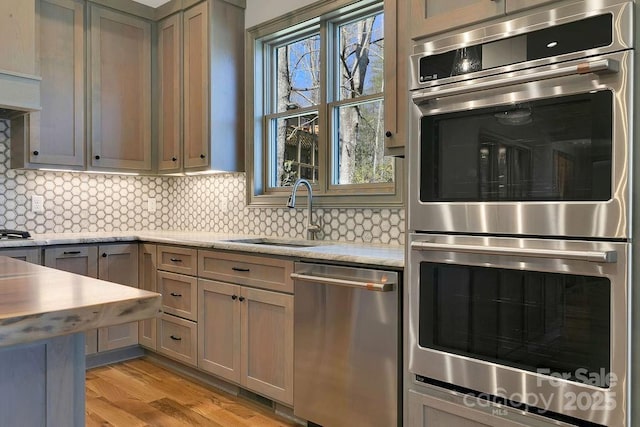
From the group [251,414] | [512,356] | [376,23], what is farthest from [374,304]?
[376,23]

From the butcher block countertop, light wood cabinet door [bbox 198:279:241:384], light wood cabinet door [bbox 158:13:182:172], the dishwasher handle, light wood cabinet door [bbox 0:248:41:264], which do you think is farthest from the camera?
light wood cabinet door [bbox 158:13:182:172]

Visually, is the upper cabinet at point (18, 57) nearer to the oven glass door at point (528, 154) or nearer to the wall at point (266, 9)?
the wall at point (266, 9)

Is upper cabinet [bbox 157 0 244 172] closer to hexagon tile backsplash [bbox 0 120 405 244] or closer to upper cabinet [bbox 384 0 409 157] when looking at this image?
hexagon tile backsplash [bbox 0 120 405 244]

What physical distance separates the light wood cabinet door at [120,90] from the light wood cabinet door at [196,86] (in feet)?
1.49

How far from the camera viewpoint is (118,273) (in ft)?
11.2

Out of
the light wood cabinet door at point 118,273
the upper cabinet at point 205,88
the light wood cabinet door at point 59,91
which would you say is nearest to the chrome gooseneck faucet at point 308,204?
the upper cabinet at point 205,88

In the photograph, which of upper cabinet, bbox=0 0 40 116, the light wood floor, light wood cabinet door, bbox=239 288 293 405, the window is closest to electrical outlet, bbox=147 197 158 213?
the window

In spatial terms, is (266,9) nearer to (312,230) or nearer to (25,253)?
(312,230)

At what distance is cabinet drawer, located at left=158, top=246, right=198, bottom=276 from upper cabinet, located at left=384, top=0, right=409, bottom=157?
1.48 meters

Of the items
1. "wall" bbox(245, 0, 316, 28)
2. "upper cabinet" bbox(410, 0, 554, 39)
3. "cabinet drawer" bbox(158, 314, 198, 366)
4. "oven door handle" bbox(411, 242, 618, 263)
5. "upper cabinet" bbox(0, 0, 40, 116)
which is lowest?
"cabinet drawer" bbox(158, 314, 198, 366)

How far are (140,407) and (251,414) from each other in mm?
628

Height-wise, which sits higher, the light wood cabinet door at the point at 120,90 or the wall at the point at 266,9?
the wall at the point at 266,9

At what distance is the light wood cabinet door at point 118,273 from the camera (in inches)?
132

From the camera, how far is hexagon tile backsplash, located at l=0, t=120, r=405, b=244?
3.12 metres
